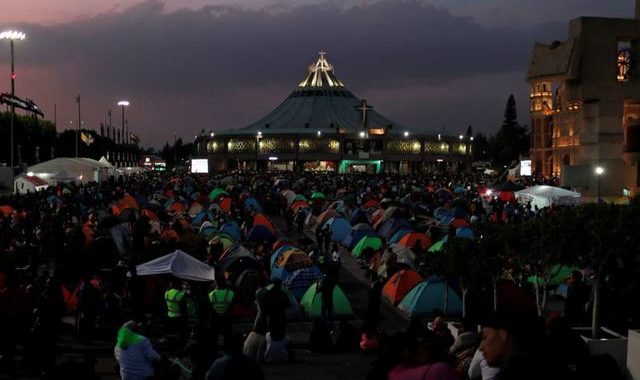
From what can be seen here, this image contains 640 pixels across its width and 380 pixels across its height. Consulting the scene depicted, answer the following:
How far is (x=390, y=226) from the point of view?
2731 centimetres

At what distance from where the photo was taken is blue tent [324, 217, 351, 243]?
28453 millimetres

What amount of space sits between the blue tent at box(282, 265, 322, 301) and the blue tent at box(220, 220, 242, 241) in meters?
7.68

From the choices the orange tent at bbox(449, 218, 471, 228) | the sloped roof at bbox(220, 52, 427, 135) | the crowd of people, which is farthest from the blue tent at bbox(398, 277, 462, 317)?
the sloped roof at bbox(220, 52, 427, 135)

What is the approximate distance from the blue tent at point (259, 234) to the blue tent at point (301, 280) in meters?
7.87

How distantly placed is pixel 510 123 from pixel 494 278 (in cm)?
13487

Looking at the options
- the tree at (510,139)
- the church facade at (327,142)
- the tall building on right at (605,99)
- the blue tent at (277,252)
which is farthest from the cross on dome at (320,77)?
the blue tent at (277,252)

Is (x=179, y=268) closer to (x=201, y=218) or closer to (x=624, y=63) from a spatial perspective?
(x=201, y=218)

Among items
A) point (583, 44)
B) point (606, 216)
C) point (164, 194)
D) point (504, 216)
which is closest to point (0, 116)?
point (164, 194)

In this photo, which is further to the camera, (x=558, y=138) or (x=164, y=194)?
(x=558, y=138)

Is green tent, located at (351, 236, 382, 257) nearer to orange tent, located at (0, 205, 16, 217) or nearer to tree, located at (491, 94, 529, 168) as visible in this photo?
orange tent, located at (0, 205, 16, 217)

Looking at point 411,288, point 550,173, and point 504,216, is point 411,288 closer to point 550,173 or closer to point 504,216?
point 504,216

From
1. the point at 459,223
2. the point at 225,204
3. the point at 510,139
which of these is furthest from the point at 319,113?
the point at 459,223

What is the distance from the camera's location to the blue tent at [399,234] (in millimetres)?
24633

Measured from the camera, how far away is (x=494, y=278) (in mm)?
13836
